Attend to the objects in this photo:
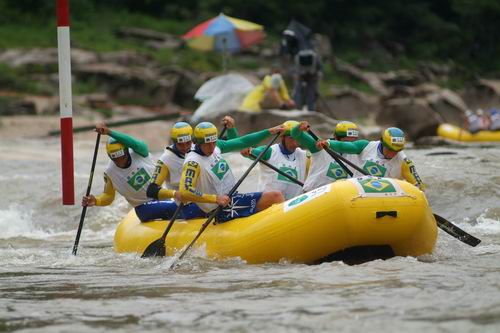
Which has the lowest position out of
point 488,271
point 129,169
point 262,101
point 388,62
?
point 488,271

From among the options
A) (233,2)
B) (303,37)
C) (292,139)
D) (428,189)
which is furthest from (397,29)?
(292,139)

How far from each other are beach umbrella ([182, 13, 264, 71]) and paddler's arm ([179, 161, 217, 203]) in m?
11.4

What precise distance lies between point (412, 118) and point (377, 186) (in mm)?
15514

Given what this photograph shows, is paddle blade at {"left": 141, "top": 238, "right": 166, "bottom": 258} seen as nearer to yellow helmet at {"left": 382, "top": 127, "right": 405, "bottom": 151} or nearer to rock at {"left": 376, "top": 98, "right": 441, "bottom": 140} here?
yellow helmet at {"left": 382, "top": 127, "right": 405, "bottom": 151}

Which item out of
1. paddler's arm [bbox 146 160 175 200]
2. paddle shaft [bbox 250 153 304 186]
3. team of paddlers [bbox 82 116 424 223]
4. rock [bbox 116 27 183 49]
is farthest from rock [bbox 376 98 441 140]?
paddler's arm [bbox 146 160 175 200]

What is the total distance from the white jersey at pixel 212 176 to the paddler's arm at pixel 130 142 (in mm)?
919

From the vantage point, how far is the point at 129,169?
1074 cm

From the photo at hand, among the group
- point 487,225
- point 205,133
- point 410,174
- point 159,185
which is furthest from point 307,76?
point 205,133

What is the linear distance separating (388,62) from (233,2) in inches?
223

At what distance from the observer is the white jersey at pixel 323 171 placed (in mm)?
10536

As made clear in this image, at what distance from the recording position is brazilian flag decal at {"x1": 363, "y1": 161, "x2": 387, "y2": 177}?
10.4 meters

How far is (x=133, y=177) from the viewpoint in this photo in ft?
35.2

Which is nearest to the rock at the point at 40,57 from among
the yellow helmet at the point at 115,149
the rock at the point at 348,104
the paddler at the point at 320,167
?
the rock at the point at 348,104

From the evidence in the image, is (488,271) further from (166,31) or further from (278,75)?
(166,31)
